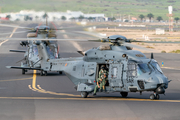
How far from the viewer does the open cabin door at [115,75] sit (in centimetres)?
1827

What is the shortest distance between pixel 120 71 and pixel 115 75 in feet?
1.23

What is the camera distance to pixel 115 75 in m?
18.5

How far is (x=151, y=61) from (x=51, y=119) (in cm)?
731

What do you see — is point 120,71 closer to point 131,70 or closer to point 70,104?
point 131,70

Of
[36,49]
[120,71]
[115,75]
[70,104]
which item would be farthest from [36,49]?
[70,104]

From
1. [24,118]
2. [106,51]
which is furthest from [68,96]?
[24,118]

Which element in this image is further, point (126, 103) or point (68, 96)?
point (68, 96)

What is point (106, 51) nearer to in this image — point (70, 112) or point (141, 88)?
point (141, 88)

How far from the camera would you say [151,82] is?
17047 mm

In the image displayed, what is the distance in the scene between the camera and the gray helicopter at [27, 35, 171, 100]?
56.7 ft

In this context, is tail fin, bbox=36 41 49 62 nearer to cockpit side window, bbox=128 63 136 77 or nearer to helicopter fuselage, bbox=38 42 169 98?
helicopter fuselage, bbox=38 42 169 98

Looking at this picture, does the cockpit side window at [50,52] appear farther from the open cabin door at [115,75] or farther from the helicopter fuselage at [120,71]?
the open cabin door at [115,75]

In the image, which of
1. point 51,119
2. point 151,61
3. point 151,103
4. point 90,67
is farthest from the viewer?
point 90,67

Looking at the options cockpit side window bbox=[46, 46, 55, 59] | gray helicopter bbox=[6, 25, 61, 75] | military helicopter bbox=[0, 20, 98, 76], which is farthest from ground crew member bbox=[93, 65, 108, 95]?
cockpit side window bbox=[46, 46, 55, 59]
